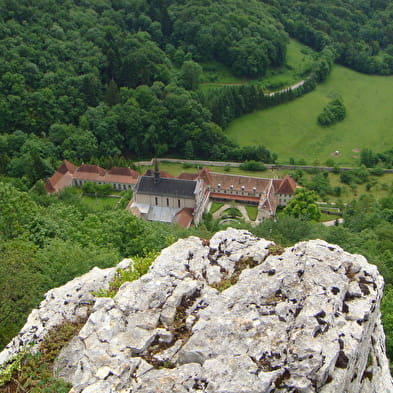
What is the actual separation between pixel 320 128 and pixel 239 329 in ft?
320

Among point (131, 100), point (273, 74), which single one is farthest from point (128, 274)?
point (273, 74)

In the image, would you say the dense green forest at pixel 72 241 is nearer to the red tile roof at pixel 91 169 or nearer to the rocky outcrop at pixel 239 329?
the rocky outcrop at pixel 239 329

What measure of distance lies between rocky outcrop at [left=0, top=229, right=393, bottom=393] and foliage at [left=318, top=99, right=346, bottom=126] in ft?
307

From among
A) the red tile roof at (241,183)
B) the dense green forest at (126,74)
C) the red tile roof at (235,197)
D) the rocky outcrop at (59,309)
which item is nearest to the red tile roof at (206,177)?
the red tile roof at (241,183)

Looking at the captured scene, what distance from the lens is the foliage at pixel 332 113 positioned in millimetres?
108812

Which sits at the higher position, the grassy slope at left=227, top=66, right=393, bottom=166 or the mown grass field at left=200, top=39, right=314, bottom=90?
the mown grass field at left=200, top=39, right=314, bottom=90

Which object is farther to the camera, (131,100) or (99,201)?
(131,100)

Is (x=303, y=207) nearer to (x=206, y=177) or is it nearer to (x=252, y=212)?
(x=252, y=212)

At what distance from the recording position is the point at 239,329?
16094 millimetres

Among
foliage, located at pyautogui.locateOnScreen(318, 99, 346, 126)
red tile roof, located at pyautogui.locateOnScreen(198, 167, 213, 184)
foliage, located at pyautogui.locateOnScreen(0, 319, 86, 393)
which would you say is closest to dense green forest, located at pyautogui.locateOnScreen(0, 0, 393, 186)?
foliage, located at pyautogui.locateOnScreen(318, 99, 346, 126)

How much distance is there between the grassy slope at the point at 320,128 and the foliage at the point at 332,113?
1479mm

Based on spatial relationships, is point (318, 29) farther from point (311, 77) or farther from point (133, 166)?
point (133, 166)

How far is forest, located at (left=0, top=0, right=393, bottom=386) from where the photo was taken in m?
39.2

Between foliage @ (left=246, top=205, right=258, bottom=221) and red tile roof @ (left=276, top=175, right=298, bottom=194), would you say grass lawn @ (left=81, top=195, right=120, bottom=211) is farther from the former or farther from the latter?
red tile roof @ (left=276, top=175, right=298, bottom=194)
